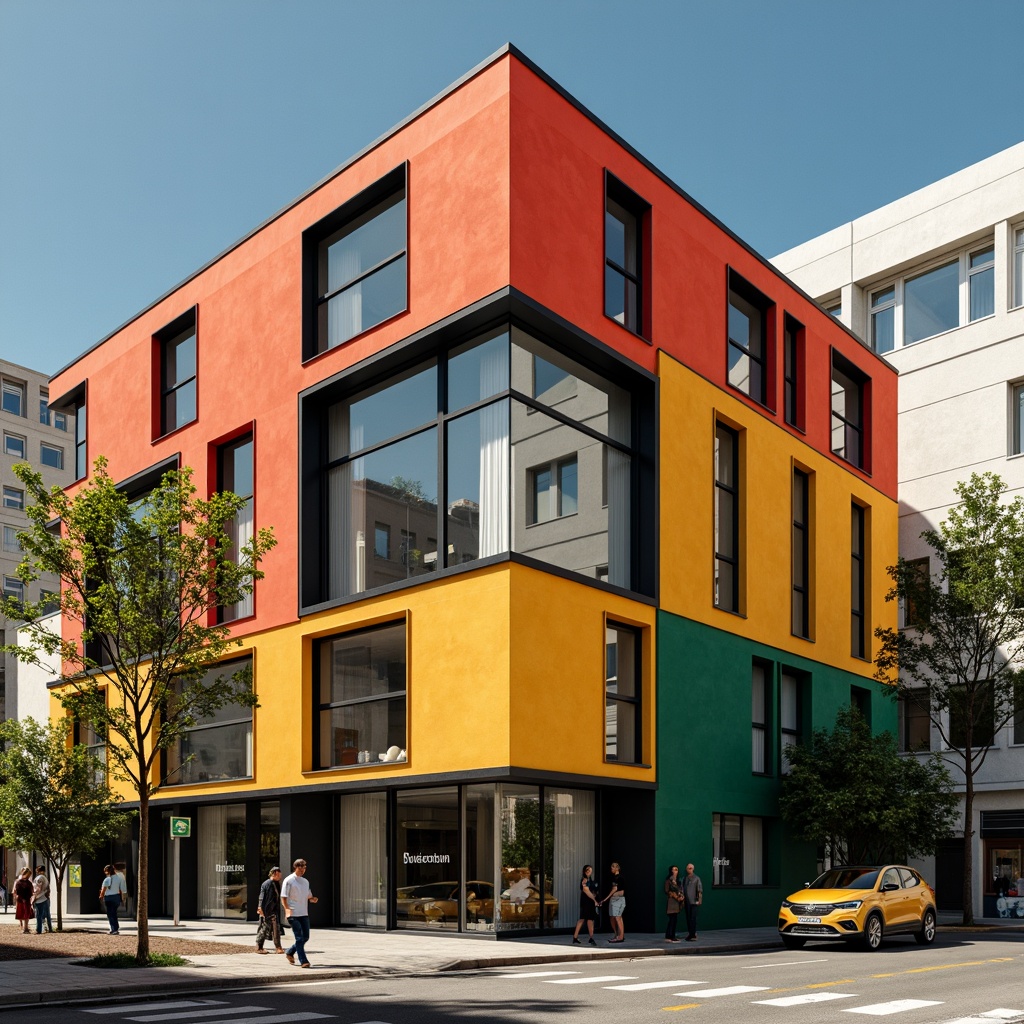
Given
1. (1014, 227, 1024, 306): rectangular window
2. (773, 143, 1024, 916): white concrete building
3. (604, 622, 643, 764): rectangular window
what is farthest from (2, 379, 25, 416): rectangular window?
(604, 622, 643, 764): rectangular window

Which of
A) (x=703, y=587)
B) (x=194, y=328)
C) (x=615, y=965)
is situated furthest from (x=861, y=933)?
(x=194, y=328)

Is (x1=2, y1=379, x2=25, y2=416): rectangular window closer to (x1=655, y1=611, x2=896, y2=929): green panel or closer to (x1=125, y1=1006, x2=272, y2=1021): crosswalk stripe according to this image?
(x1=655, y1=611, x2=896, y2=929): green panel

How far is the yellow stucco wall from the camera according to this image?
2912 cm

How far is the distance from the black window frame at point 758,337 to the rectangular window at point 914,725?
17.9 m

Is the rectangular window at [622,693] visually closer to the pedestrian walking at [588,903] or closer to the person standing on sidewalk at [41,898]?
the pedestrian walking at [588,903]

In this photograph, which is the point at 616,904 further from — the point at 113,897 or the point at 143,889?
the point at 113,897

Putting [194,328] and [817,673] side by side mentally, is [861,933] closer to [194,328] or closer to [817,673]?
[817,673]

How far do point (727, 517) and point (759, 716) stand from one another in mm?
5282

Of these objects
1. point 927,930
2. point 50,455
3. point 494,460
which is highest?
point 50,455

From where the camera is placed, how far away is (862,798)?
3038cm

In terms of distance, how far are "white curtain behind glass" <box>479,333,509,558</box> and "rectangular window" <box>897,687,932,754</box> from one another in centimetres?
2710

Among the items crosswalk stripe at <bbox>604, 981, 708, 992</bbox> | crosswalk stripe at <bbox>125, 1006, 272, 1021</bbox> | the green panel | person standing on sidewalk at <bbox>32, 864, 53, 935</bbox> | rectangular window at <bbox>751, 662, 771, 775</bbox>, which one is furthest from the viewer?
rectangular window at <bbox>751, 662, 771, 775</bbox>

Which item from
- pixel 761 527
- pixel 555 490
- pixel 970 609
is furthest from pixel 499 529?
pixel 970 609

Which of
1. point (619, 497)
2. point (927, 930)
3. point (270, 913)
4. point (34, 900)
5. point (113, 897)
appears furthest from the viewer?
point (619, 497)
